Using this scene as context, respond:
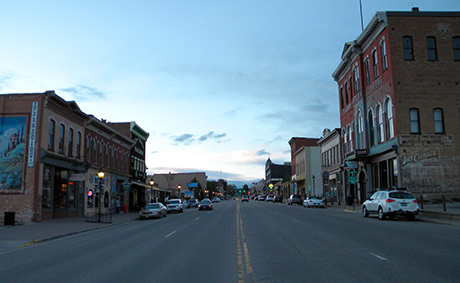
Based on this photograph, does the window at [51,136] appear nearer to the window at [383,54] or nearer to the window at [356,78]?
the window at [383,54]

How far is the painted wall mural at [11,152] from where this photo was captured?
85.4ft

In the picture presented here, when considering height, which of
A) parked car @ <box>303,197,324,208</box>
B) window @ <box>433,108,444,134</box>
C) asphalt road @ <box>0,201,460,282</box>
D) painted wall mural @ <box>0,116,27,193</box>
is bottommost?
asphalt road @ <box>0,201,460,282</box>

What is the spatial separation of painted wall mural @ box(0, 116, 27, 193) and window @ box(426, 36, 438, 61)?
108ft

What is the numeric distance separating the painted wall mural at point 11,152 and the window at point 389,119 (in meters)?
29.4

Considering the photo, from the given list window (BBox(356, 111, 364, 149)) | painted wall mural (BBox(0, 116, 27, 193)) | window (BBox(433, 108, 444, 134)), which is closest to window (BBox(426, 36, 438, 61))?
window (BBox(433, 108, 444, 134))

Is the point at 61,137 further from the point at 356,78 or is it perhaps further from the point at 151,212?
the point at 356,78

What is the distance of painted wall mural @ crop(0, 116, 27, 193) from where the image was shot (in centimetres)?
2603

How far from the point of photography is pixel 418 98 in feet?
108

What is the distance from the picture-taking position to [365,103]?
4078 cm

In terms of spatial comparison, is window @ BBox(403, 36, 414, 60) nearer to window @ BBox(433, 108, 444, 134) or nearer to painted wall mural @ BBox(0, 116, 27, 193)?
window @ BBox(433, 108, 444, 134)

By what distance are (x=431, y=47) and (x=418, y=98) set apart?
16.2 feet

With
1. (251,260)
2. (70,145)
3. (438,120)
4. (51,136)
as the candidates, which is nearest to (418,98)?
(438,120)

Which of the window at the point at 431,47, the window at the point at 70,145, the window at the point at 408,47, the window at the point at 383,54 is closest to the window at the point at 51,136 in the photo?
the window at the point at 70,145

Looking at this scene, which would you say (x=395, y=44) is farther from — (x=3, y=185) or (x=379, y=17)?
(x=3, y=185)
